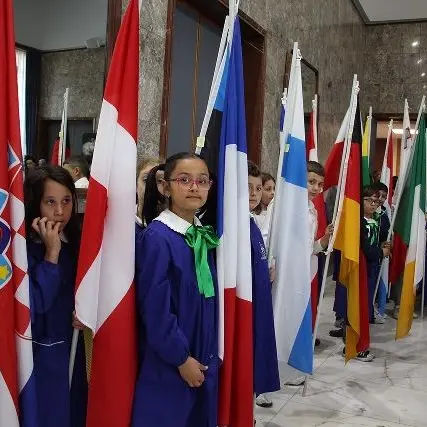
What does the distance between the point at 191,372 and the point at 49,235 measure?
613 millimetres

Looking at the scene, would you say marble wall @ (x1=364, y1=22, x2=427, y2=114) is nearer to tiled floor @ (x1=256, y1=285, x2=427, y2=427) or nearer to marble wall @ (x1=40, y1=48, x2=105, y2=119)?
tiled floor @ (x1=256, y1=285, x2=427, y2=427)

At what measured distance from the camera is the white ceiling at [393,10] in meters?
8.42

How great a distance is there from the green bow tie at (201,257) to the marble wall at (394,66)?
8.17 m

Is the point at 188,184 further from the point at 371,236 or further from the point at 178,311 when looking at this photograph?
the point at 371,236

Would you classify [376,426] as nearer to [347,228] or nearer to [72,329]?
[347,228]

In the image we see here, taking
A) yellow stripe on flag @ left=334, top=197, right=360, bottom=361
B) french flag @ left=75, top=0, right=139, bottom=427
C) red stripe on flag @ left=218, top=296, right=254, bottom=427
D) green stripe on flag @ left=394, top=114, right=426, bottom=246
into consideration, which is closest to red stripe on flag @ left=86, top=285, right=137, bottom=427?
french flag @ left=75, top=0, right=139, bottom=427

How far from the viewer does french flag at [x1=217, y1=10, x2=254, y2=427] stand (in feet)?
6.23

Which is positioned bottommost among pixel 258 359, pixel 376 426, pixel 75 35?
pixel 376 426

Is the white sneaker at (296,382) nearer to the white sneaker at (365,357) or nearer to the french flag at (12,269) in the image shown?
the white sneaker at (365,357)

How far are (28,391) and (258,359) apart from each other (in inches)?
38.9

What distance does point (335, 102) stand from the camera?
8.02 meters

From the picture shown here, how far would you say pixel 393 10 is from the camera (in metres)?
8.78

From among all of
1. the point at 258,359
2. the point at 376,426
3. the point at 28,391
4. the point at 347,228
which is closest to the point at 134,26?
the point at 28,391

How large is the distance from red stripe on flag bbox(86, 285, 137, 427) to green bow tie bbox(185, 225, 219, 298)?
0.27 m
